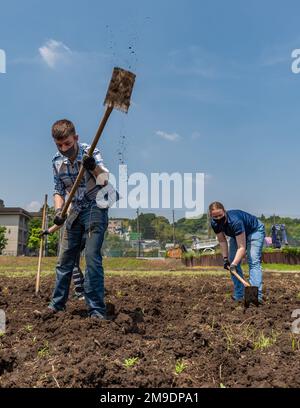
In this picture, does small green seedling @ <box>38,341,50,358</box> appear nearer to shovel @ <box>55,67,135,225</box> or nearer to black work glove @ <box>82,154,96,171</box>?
black work glove @ <box>82,154,96,171</box>

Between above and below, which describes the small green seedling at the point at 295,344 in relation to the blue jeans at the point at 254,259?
below

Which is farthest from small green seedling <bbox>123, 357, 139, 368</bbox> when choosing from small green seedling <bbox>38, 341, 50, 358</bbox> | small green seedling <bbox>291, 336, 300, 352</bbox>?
small green seedling <bbox>291, 336, 300, 352</bbox>

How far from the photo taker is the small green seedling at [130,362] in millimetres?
2985

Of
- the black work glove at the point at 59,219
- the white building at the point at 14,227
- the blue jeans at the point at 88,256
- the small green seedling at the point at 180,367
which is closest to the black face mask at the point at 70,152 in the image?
the blue jeans at the point at 88,256

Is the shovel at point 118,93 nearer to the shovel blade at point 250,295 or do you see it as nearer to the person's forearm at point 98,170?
the person's forearm at point 98,170

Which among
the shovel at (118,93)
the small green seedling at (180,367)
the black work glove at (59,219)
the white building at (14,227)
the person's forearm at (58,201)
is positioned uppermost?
the white building at (14,227)

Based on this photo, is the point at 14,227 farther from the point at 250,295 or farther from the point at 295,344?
the point at 295,344

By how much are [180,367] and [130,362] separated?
33 cm

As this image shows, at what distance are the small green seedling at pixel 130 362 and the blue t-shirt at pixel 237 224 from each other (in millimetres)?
3535

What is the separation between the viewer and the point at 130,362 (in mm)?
3037

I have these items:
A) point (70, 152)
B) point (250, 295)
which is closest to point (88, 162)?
point (70, 152)

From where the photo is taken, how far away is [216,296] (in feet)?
22.7
